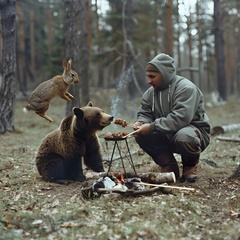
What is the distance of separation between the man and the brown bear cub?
0.80m

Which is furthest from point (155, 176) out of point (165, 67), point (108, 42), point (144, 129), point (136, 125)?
point (108, 42)

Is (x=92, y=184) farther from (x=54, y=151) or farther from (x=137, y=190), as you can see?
(x=54, y=151)

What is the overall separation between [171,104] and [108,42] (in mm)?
21651

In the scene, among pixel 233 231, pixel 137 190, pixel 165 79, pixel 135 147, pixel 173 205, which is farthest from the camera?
pixel 135 147

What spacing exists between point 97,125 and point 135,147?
4.63 m

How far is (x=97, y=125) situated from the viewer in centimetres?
658

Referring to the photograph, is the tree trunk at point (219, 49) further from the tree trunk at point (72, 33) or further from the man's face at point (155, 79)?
the man's face at point (155, 79)

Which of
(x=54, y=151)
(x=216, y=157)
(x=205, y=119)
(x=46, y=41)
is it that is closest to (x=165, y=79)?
(x=205, y=119)

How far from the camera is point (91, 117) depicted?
6.59 meters

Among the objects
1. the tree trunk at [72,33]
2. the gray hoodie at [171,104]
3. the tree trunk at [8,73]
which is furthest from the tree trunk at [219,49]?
the gray hoodie at [171,104]

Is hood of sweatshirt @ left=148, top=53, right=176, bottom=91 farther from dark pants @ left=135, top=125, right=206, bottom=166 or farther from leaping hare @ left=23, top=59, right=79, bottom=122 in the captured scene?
leaping hare @ left=23, top=59, right=79, bottom=122

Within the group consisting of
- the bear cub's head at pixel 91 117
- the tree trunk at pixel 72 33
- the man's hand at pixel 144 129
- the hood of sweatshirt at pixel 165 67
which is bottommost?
the man's hand at pixel 144 129

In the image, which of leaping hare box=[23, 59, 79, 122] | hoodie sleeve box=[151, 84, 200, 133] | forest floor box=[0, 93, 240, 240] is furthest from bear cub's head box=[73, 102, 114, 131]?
forest floor box=[0, 93, 240, 240]

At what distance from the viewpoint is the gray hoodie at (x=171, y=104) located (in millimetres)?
6219
